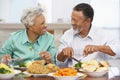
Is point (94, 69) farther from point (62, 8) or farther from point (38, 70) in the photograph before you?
point (62, 8)

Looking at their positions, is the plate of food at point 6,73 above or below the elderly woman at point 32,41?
below

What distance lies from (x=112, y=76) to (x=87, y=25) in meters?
0.74

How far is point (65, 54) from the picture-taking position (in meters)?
2.04

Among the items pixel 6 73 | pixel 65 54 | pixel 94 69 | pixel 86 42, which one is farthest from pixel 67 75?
pixel 86 42

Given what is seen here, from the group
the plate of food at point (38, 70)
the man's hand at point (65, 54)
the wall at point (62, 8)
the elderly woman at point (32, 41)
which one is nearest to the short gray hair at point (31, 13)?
the elderly woman at point (32, 41)

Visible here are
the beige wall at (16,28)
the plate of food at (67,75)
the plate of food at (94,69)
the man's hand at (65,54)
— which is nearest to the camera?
the plate of food at (67,75)

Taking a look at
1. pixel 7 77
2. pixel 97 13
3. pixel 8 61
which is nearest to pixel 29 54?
pixel 8 61

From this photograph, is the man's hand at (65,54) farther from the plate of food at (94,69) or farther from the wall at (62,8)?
the wall at (62,8)

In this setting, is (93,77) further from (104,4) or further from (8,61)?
(104,4)

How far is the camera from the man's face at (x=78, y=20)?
2330 millimetres

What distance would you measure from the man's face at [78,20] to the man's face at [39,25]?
0.25 metres

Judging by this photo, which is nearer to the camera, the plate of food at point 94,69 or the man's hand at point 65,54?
the plate of food at point 94,69

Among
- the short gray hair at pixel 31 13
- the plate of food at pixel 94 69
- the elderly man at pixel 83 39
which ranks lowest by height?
the plate of food at pixel 94 69

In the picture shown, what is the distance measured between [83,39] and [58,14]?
6.18 ft
